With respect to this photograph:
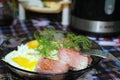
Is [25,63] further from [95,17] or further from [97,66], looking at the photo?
[95,17]

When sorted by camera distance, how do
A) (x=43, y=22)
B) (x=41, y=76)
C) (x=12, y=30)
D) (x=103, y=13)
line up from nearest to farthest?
(x=41, y=76) → (x=103, y=13) → (x=12, y=30) → (x=43, y=22)

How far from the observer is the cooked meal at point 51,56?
0.56m

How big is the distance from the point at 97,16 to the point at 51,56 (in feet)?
1.15

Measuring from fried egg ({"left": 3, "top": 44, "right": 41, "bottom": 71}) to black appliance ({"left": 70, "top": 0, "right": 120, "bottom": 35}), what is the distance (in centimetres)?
32

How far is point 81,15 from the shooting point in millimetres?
911

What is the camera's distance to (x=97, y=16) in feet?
2.90

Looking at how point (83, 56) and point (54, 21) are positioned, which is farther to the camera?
point (54, 21)

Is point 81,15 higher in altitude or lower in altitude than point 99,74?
higher

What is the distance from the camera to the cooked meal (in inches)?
22.1

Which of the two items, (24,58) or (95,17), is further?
(95,17)

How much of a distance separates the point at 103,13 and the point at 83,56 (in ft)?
1.01

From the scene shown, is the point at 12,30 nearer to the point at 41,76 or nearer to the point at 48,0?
the point at 48,0

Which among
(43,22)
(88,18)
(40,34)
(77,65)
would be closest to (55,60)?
(77,65)

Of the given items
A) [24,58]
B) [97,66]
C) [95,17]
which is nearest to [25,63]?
[24,58]
